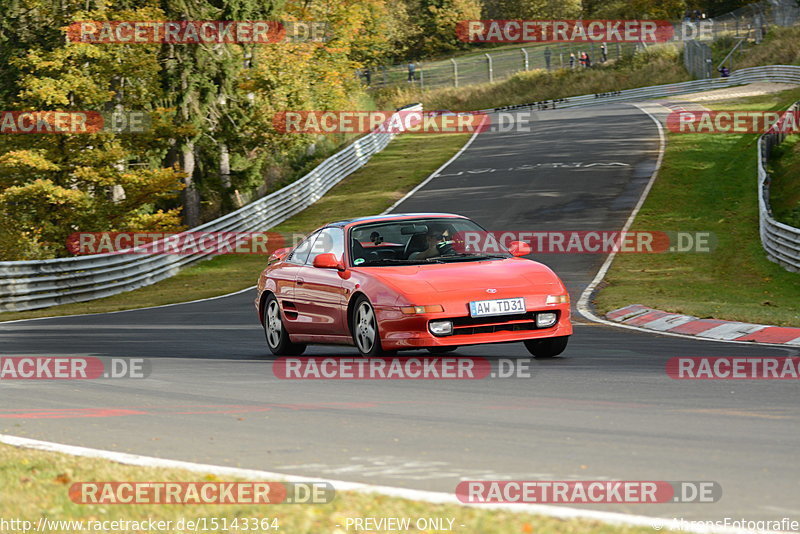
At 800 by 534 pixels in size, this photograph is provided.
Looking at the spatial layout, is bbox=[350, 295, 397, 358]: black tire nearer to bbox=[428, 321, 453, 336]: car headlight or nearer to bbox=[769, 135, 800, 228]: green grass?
bbox=[428, 321, 453, 336]: car headlight

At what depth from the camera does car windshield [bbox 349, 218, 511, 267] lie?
40.0 feet

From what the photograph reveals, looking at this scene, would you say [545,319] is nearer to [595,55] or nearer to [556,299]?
[556,299]

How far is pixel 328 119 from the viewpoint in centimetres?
5647

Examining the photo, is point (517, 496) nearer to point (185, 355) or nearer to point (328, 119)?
point (185, 355)

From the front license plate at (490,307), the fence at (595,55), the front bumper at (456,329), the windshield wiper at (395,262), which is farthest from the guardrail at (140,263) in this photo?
the fence at (595,55)

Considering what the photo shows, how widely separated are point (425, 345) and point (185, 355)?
3434 mm

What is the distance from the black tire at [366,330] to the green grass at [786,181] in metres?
16.9

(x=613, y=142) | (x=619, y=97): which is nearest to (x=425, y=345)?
(x=613, y=142)

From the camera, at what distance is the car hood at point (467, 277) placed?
36.6 feet

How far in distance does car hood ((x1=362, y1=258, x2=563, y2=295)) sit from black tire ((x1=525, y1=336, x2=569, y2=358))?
21.3 inches

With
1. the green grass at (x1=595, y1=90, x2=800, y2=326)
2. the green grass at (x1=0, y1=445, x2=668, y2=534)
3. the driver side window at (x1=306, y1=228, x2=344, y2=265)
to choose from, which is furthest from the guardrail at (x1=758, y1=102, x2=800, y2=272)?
the green grass at (x1=0, y1=445, x2=668, y2=534)

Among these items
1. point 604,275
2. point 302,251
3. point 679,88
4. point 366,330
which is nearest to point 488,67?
point 679,88

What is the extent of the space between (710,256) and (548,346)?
53.1ft

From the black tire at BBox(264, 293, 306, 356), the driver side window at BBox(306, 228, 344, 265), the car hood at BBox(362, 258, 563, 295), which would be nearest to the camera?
the car hood at BBox(362, 258, 563, 295)
